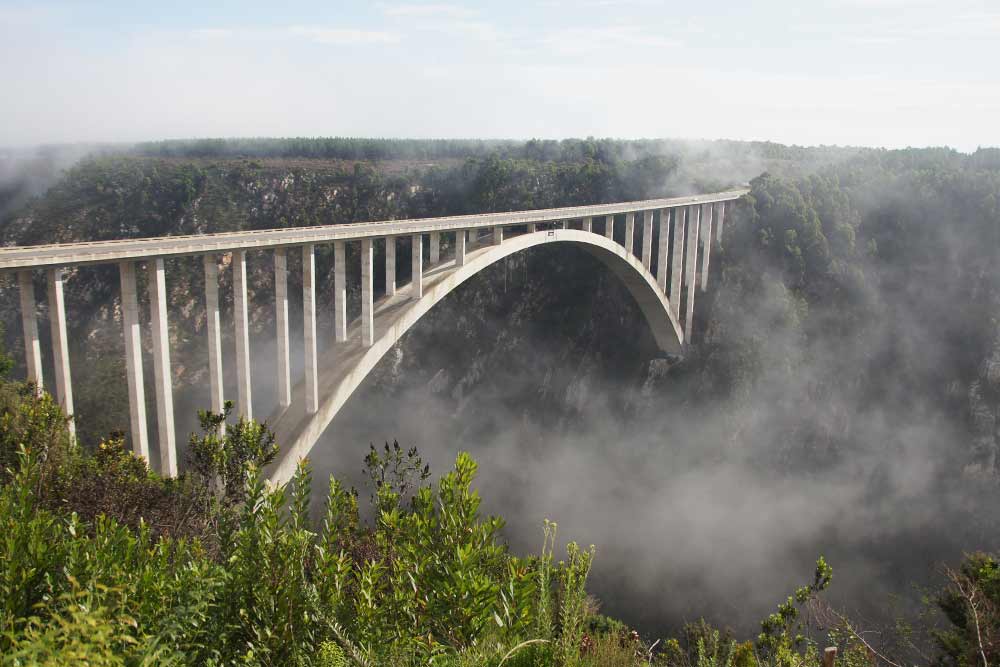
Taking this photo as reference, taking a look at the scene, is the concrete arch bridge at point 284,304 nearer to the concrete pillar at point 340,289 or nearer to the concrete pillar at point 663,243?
the concrete pillar at point 340,289

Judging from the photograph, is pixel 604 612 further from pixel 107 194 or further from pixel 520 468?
pixel 107 194

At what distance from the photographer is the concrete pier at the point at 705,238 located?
3841 centimetres

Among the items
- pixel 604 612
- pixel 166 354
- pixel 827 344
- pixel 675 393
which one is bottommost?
pixel 604 612

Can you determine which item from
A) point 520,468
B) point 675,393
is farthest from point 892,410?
point 520,468

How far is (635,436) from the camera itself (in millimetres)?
41562

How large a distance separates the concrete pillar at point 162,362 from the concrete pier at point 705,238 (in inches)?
1206

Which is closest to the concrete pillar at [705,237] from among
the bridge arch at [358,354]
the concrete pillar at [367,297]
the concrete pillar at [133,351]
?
the bridge arch at [358,354]

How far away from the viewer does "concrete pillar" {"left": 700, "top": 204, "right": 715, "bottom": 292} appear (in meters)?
38.4

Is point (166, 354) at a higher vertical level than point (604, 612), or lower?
higher

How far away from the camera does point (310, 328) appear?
1670cm

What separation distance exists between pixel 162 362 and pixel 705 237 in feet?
104

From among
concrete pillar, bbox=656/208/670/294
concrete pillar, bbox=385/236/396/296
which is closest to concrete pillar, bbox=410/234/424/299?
concrete pillar, bbox=385/236/396/296

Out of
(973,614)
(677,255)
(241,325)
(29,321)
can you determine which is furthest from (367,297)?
(677,255)

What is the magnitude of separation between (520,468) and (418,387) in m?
10.7
